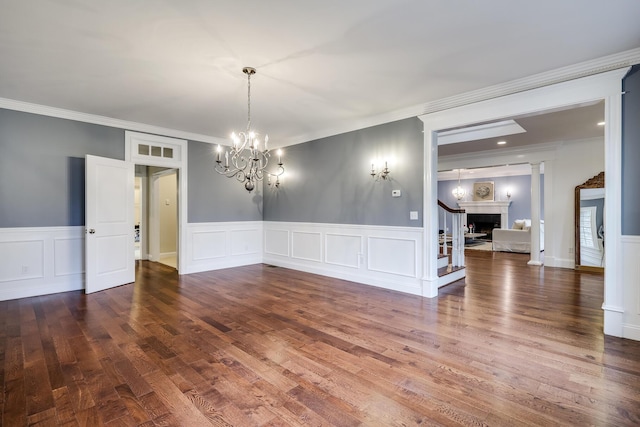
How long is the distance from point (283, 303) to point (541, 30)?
12.3 ft

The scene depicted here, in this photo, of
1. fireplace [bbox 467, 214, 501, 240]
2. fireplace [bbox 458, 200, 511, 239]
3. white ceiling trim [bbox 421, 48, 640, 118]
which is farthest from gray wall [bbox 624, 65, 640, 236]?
fireplace [bbox 467, 214, 501, 240]

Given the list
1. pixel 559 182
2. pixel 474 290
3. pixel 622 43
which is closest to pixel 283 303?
pixel 474 290

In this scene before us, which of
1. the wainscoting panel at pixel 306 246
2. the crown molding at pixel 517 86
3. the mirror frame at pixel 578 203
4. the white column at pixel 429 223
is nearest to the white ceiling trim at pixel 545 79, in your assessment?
the crown molding at pixel 517 86

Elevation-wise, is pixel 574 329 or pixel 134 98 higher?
pixel 134 98

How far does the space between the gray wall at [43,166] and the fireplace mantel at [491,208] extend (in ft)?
37.9

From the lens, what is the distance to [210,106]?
4.31 m

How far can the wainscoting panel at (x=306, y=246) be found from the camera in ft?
18.8

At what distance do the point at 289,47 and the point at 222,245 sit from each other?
4.39 metres

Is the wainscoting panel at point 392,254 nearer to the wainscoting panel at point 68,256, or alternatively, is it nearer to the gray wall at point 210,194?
the gray wall at point 210,194

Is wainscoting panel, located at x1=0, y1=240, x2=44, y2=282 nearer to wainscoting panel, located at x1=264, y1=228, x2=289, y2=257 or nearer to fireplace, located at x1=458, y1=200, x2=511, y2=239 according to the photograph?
wainscoting panel, located at x1=264, y1=228, x2=289, y2=257

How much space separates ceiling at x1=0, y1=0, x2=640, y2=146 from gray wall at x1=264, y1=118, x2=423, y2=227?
0.66 metres

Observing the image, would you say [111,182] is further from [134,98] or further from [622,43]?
[622,43]

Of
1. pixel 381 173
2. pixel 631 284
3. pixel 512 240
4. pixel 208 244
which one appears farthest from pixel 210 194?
pixel 512 240

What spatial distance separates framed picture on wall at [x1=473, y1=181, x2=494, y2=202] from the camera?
12406mm
